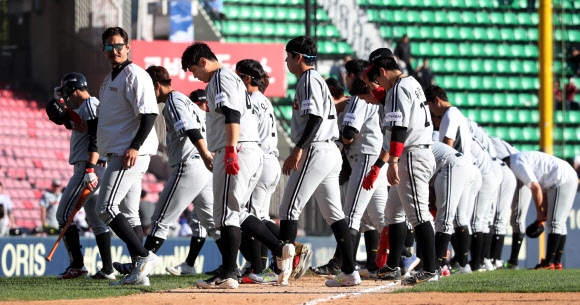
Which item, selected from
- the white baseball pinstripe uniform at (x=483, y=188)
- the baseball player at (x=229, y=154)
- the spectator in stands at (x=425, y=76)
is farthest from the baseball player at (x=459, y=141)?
the spectator in stands at (x=425, y=76)

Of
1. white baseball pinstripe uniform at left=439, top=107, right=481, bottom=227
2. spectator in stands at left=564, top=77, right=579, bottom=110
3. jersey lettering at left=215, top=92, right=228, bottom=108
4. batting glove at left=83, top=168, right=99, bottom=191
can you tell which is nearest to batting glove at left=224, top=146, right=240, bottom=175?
jersey lettering at left=215, top=92, right=228, bottom=108

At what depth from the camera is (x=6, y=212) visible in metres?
16.7

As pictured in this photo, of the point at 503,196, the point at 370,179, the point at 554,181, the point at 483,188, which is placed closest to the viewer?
the point at 370,179

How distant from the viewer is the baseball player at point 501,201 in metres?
14.3

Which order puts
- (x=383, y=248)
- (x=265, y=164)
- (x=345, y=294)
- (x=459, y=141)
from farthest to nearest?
(x=459, y=141) < (x=383, y=248) < (x=265, y=164) < (x=345, y=294)

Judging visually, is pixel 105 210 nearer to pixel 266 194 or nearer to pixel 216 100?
pixel 216 100

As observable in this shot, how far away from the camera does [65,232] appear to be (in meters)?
10.7

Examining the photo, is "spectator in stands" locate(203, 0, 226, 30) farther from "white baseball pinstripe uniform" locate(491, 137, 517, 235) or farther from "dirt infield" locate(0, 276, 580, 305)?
"dirt infield" locate(0, 276, 580, 305)

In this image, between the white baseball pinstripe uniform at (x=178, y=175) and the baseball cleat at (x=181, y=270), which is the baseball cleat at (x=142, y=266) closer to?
the white baseball pinstripe uniform at (x=178, y=175)

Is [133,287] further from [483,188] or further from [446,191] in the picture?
[483,188]

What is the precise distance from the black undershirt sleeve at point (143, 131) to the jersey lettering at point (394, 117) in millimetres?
1887

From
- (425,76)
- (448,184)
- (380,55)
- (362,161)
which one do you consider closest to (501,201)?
(448,184)

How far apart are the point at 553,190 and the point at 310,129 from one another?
679 centimetres

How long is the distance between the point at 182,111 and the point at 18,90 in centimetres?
1273
